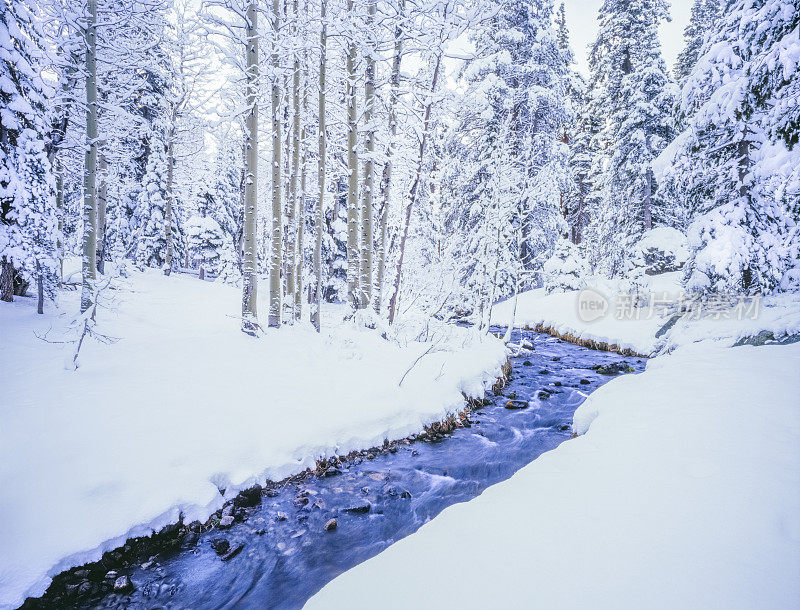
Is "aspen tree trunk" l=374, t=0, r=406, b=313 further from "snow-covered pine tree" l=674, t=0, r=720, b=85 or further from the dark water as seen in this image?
"snow-covered pine tree" l=674, t=0, r=720, b=85

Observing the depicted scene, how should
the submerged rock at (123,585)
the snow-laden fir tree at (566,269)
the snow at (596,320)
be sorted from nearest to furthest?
the submerged rock at (123,585)
the snow at (596,320)
the snow-laden fir tree at (566,269)

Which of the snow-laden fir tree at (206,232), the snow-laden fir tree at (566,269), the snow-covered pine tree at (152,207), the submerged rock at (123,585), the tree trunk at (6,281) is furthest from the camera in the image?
the snow-laden fir tree at (206,232)

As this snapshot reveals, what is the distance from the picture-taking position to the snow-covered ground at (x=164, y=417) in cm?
380

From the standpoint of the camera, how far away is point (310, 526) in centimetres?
477

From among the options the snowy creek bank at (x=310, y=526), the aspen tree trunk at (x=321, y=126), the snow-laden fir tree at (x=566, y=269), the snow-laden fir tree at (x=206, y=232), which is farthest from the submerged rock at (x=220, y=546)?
the snow-laden fir tree at (x=206, y=232)

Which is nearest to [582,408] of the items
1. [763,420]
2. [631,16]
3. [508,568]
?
[763,420]

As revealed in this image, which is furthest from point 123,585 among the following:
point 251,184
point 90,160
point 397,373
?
Answer: point 90,160

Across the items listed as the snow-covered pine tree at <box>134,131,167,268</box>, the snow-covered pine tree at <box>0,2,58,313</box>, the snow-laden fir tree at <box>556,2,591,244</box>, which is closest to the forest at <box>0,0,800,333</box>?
the snow-covered pine tree at <box>0,2,58,313</box>

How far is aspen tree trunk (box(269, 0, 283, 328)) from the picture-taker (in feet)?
30.5

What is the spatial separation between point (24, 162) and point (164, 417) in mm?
8437

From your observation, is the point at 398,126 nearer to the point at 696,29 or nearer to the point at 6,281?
the point at 6,281

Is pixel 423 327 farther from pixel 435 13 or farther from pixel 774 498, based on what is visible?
pixel 774 498

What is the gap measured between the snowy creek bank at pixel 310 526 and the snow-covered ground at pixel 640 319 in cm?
574

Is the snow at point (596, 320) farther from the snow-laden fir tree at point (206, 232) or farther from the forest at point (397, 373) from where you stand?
the snow-laden fir tree at point (206, 232)
